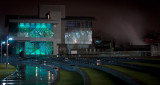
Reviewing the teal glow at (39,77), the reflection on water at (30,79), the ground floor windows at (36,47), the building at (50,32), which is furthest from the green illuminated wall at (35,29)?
the reflection on water at (30,79)

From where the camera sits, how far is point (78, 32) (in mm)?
61719

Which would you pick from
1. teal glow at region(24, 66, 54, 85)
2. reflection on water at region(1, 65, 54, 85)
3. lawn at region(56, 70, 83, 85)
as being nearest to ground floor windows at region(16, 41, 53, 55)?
teal glow at region(24, 66, 54, 85)

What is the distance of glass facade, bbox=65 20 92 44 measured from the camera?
202 ft

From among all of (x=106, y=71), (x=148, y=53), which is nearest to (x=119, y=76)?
(x=106, y=71)

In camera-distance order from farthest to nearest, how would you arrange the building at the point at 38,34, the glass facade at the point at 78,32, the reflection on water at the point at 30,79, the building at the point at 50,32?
the glass facade at the point at 78,32
the building at the point at 50,32
the building at the point at 38,34
the reflection on water at the point at 30,79

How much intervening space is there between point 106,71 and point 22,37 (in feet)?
137

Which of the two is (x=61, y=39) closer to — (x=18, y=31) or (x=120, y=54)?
(x=18, y=31)

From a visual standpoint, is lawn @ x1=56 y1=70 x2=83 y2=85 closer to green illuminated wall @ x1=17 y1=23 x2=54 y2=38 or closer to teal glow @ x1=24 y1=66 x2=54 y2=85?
teal glow @ x1=24 y1=66 x2=54 y2=85

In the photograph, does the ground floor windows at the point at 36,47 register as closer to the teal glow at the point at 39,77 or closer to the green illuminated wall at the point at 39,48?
the green illuminated wall at the point at 39,48

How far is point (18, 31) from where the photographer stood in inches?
2286

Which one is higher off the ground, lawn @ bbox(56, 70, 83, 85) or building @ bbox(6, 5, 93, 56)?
building @ bbox(6, 5, 93, 56)

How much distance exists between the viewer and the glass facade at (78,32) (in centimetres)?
6156

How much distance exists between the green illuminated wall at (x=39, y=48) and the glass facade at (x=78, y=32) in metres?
4.92

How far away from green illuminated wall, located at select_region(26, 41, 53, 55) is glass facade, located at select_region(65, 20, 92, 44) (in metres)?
4.92
